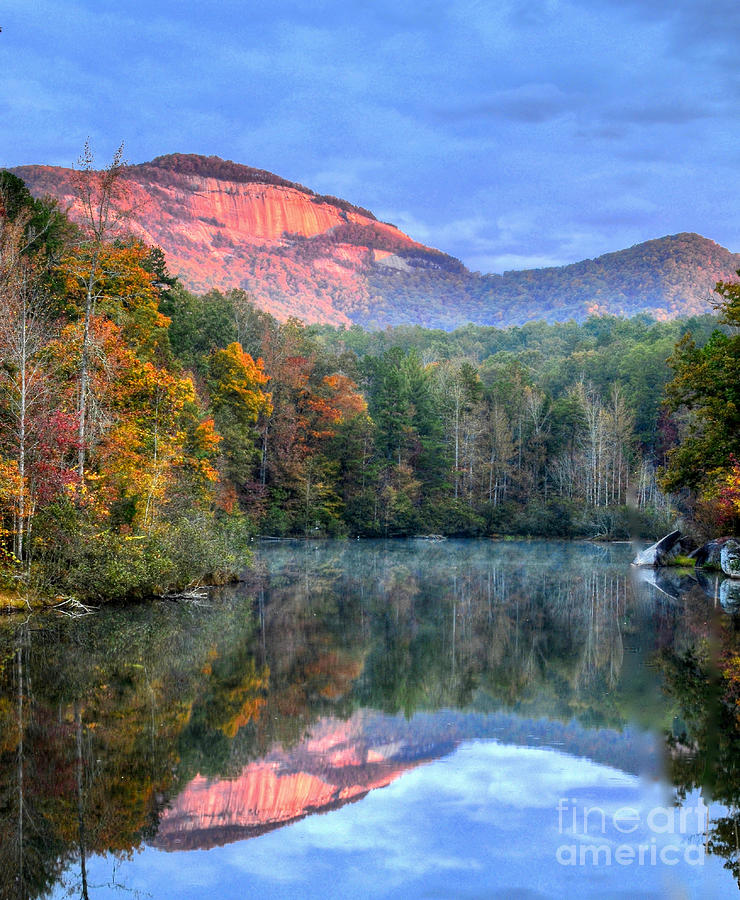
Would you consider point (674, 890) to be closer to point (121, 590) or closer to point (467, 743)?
point (467, 743)

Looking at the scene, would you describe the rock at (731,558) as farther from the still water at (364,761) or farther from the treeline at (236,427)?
the still water at (364,761)

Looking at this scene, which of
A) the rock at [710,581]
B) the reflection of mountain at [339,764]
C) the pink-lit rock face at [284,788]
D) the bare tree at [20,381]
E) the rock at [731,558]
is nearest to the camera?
the pink-lit rock face at [284,788]

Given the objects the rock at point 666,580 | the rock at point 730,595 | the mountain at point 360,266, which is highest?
the mountain at point 360,266

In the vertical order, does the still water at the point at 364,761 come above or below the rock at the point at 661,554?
above

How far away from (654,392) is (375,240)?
383 feet

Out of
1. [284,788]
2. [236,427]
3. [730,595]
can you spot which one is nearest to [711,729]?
[284,788]

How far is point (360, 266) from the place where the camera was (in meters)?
171

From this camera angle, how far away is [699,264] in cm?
17275

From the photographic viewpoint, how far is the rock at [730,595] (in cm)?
2079

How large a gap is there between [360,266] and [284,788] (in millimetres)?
168415

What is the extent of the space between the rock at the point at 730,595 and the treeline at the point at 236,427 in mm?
4402

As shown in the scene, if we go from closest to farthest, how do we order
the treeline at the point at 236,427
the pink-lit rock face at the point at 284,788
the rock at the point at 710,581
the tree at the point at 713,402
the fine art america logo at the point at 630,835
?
the fine art america logo at the point at 630,835
the pink-lit rock face at the point at 284,788
the treeline at the point at 236,427
the rock at the point at 710,581
the tree at the point at 713,402

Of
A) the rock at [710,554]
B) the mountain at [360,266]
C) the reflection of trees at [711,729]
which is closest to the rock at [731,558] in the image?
the rock at [710,554]

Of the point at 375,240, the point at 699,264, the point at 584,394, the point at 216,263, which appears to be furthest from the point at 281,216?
the point at 584,394
